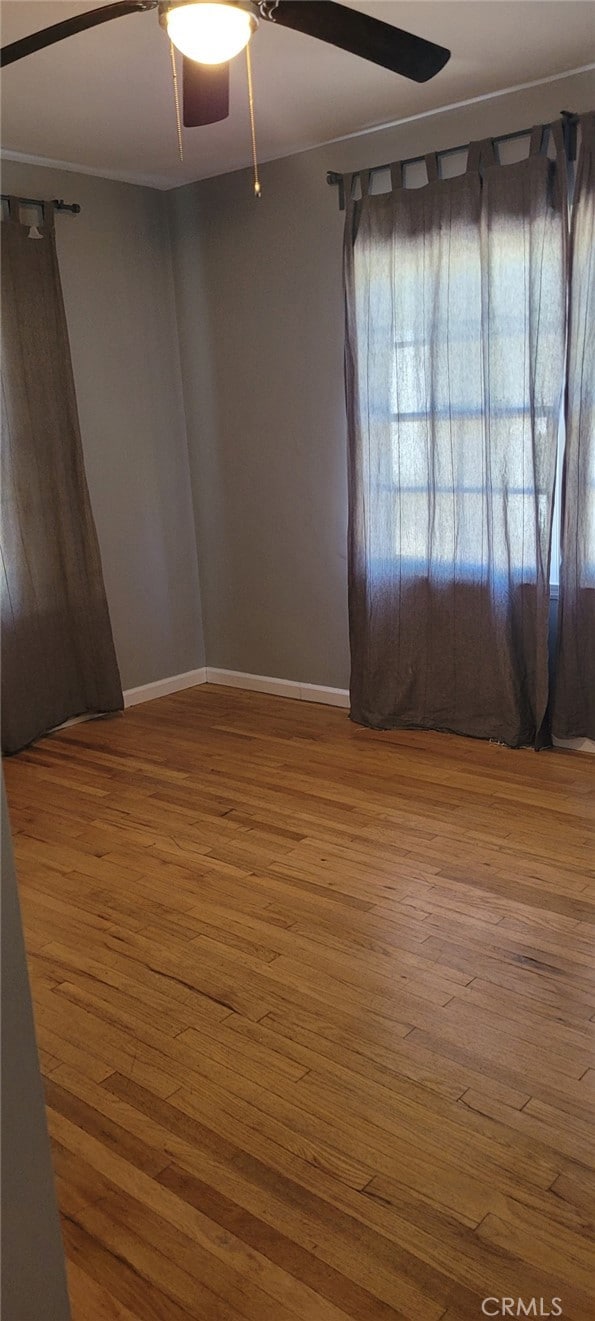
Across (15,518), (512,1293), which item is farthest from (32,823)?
(512,1293)

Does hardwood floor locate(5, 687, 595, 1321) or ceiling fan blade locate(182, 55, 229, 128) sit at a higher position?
ceiling fan blade locate(182, 55, 229, 128)

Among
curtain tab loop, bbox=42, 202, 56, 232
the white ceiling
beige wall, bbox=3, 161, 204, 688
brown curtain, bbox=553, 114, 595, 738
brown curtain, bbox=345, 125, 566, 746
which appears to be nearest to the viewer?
the white ceiling

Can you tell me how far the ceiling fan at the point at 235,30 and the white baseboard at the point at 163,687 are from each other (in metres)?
3.10

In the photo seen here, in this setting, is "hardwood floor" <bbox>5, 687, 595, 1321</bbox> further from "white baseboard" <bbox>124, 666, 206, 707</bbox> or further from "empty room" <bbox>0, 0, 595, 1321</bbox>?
"white baseboard" <bbox>124, 666, 206, 707</bbox>

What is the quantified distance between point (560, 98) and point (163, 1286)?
3765 millimetres

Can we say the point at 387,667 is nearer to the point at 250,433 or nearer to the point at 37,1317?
the point at 250,433

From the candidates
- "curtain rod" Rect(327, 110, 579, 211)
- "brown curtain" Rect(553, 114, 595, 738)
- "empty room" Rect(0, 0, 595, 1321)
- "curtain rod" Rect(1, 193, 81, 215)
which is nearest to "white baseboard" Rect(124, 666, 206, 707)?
"empty room" Rect(0, 0, 595, 1321)

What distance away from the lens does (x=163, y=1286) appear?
1612mm

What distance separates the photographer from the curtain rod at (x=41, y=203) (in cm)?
414

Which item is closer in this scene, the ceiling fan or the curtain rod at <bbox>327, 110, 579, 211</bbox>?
the ceiling fan

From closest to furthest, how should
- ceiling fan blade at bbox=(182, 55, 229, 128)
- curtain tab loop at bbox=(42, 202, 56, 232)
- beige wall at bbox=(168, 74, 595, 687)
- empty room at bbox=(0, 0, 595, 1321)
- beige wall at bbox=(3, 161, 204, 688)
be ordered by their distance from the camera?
empty room at bbox=(0, 0, 595, 1321) → ceiling fan blade at bbox=(182, 55, 229, 128) → curtain tab loop at bbox=(42, 202, 56, 232) → beige wall at bbox=(168, 74, 595, 687) → beige wall at bbox=(3, 161, 204, 688)

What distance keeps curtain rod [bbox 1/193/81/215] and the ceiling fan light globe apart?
2166 mm

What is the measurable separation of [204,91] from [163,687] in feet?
10.4

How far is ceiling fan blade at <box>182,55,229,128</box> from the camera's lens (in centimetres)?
246
